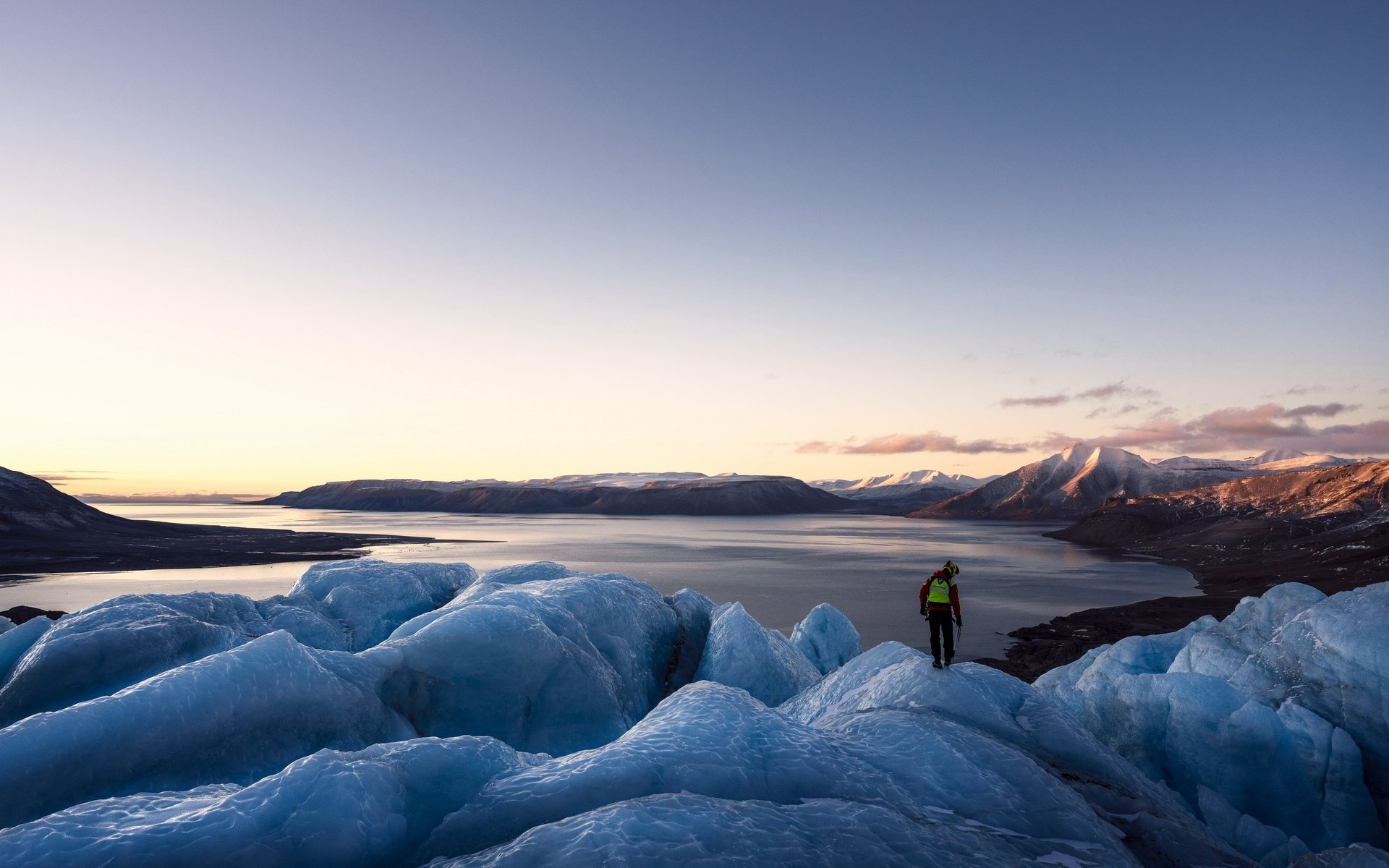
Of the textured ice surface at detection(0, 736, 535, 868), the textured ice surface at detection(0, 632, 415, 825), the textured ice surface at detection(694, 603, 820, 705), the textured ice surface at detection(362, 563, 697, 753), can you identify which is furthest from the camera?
the textured ice surface at detection(694, 603, 820, 705)

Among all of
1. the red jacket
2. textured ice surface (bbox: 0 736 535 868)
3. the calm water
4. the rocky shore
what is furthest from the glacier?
the calm water

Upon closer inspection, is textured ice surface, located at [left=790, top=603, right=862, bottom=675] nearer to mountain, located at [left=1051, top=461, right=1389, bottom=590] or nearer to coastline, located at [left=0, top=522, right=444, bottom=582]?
mountain, located at [left=1051, top=461, right=1389, bottom=590]

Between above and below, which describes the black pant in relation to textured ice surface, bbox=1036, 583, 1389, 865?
above

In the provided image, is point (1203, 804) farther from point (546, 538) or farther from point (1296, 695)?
point (546, 538)

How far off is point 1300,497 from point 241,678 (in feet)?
382

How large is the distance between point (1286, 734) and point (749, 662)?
937 centimetres

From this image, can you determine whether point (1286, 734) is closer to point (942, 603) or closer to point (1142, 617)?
point (942, 603)

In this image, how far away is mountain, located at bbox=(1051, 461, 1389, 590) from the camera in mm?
51875

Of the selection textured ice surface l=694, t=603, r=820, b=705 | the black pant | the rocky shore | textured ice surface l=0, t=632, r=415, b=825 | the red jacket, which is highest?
the red jacket

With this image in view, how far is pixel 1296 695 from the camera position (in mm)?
11609

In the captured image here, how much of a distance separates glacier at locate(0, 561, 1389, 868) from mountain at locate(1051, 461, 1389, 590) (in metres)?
43.9

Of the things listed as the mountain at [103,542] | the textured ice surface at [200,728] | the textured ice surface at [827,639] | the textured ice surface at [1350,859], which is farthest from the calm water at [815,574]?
the textured ice surface at [200,728]

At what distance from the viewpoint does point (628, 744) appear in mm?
6328

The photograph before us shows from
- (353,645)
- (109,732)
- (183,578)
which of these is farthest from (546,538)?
(109,732)
